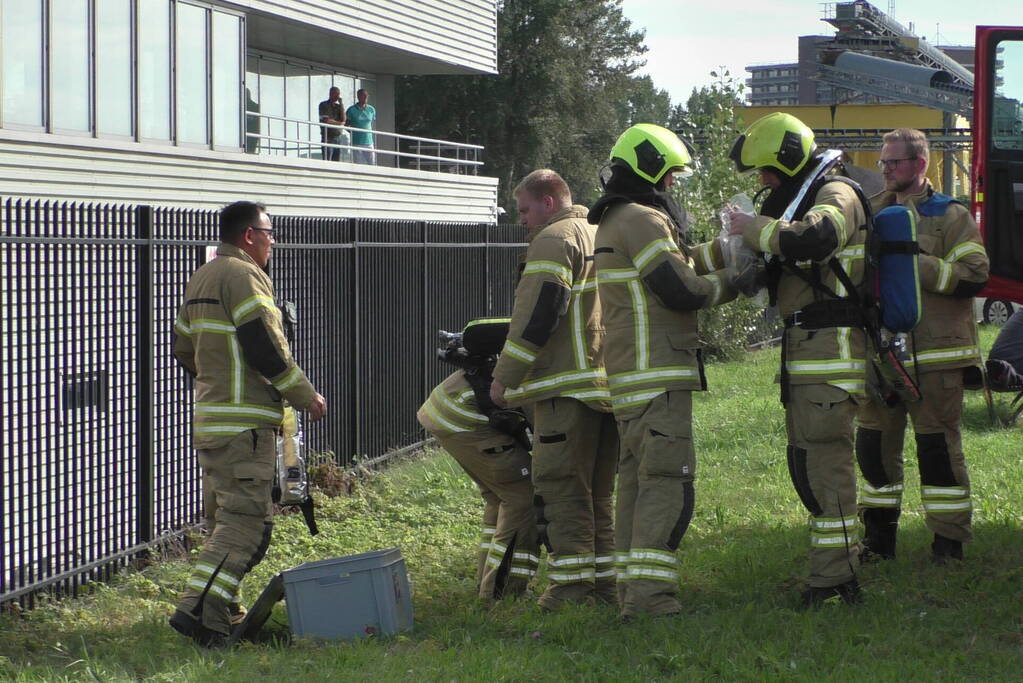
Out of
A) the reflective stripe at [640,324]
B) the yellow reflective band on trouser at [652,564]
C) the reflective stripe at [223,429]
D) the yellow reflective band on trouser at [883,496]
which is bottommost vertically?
the yellow reflective band on trouser at [652,564]

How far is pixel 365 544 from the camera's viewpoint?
8016 millimetres

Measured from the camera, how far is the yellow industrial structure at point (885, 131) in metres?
24.9

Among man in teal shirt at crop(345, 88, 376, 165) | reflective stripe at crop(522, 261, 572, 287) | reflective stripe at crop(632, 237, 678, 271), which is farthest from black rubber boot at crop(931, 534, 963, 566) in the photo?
man in teal shirt at crop(345, 88, 376, 165)

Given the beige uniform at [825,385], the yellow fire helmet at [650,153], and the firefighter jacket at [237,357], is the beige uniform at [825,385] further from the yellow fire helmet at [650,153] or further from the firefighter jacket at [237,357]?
the firefighter jacket at [237,357]

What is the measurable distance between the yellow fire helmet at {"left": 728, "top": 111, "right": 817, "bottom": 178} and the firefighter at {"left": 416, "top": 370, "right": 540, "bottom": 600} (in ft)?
5.68

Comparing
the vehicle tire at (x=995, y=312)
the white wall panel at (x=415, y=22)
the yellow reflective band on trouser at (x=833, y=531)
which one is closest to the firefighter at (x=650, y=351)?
the yellow reflective band on trouser at (x=833, y=531)

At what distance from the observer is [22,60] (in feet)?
49.7

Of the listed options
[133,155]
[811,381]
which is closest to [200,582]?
[811,381]

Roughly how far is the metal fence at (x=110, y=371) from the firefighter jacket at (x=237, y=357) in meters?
1.20

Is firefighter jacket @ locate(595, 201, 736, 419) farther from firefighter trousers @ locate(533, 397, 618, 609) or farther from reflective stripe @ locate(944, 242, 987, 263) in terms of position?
reflective stripe @ locate(944, 242, 987, 263)

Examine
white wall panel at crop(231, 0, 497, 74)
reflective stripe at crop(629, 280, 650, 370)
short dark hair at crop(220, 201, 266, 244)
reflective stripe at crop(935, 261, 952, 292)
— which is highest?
white wall panel at crop(231, 0, 497, 74)

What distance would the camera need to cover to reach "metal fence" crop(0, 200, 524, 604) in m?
6.64

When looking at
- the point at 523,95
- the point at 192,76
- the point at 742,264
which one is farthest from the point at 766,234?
the point at 523,95

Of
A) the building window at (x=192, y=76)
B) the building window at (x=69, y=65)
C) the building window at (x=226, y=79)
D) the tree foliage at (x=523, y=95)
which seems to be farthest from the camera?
the tree foliage at (x=523, y=95)
